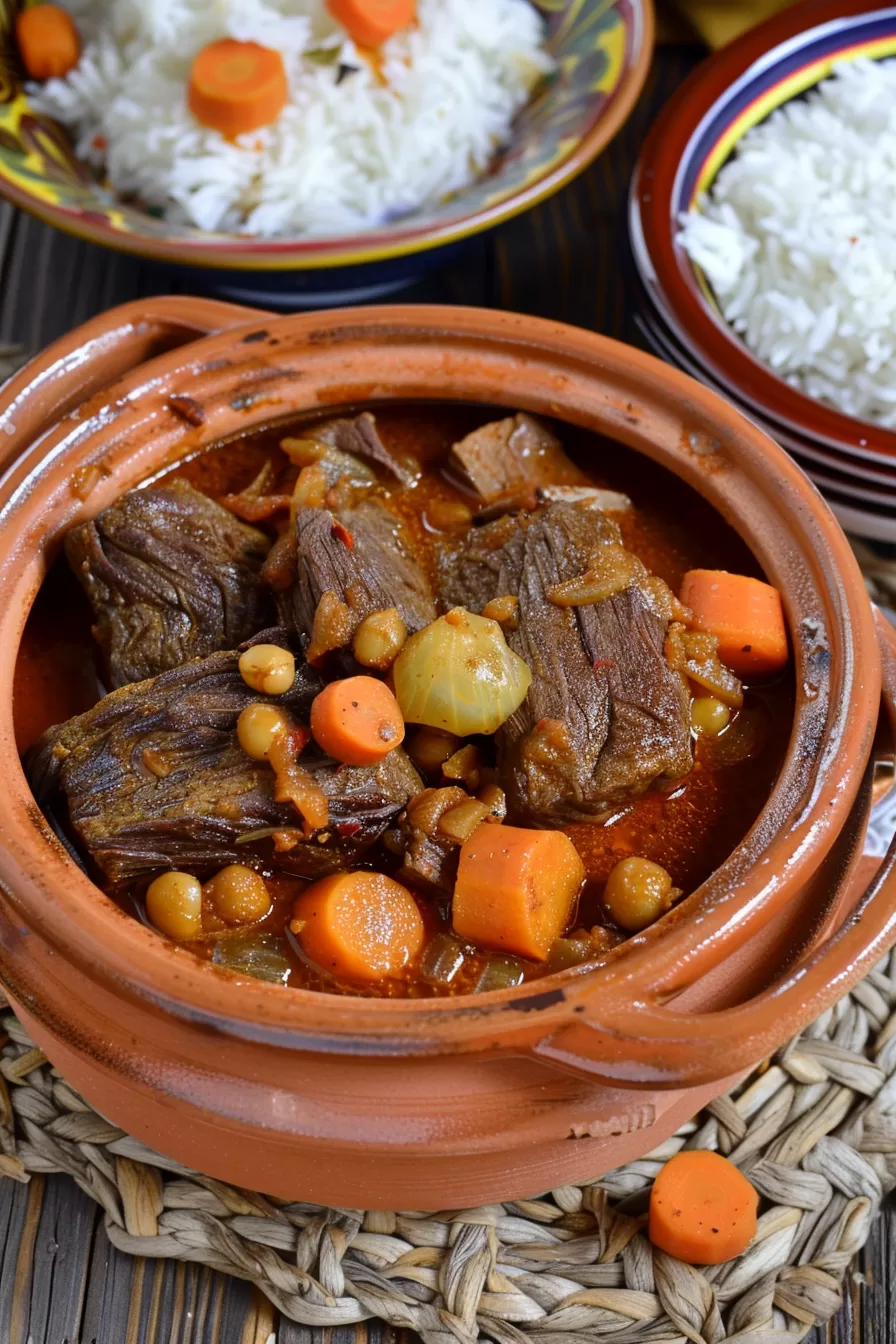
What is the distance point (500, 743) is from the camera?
207cm

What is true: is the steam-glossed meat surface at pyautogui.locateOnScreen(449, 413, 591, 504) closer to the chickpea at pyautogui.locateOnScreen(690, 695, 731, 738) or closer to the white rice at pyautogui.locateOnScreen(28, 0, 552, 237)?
the chickpea at pyautogui.locateOnScreen(690, 695, 731, 738)

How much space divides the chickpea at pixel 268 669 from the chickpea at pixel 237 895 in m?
0.29

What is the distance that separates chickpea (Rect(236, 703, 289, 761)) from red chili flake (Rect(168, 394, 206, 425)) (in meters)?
0.68

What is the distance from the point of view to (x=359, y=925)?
191 centimetres

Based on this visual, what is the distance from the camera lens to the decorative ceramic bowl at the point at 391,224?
306cm

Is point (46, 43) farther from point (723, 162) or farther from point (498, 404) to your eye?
point (498, 404)

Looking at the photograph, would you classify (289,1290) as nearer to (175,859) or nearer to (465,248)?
(175,859)

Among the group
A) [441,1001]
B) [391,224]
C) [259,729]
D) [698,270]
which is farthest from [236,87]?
[441,1001]

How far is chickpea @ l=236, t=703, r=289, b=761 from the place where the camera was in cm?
196

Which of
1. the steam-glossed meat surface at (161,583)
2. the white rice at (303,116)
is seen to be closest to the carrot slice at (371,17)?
the white rice at (303,116)

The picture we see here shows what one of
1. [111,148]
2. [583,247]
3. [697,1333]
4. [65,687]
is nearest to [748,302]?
[583,247]

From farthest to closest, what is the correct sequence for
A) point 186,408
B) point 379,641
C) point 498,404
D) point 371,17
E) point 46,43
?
point 46,43 → point 371,17 → point 498,404 → point 186,408 → point 379,641

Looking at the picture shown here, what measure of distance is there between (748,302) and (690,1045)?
2319mm

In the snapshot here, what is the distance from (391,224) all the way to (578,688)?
1748 mm
